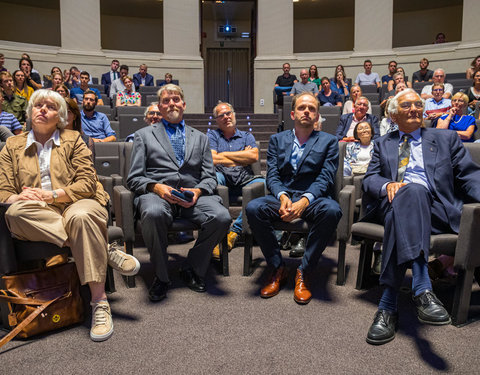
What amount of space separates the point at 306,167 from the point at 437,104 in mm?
3489

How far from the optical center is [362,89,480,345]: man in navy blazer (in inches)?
71.5

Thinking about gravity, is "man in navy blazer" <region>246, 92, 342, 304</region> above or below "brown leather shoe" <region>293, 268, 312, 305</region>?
above

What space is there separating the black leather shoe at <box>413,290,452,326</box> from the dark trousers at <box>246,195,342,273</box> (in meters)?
0.64

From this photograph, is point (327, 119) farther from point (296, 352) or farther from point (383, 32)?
point (383, 32)

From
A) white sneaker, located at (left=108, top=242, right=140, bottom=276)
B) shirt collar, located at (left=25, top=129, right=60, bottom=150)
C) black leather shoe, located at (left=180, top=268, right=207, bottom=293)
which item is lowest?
black leather shoe, located at (left=180, top=268, right=207, bottom=293)

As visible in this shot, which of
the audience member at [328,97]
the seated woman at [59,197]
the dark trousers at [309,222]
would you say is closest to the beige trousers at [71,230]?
the seated woman at [59,197]

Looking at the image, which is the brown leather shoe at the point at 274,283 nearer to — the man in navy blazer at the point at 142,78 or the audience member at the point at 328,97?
the audience member at the point at 328,97

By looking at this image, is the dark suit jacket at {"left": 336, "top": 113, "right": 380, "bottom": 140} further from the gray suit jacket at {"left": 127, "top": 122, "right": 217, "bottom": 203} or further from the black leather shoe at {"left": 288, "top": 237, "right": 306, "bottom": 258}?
the gray suit jacket at {"left": 127, "top": 122, "right": 217, "bottom": 203}

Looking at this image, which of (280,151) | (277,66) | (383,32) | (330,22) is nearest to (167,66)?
(277,66)

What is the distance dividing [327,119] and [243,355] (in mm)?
4207

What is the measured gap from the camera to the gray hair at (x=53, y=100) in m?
2.12

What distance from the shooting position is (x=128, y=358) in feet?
5.51

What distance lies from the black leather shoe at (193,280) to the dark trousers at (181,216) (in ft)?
0.15

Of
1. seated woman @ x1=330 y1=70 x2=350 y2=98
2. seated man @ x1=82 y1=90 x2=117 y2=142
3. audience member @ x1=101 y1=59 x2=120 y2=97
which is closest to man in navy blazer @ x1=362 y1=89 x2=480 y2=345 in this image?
seated man @ x1=82 y1=90 x2=117 y2=142
